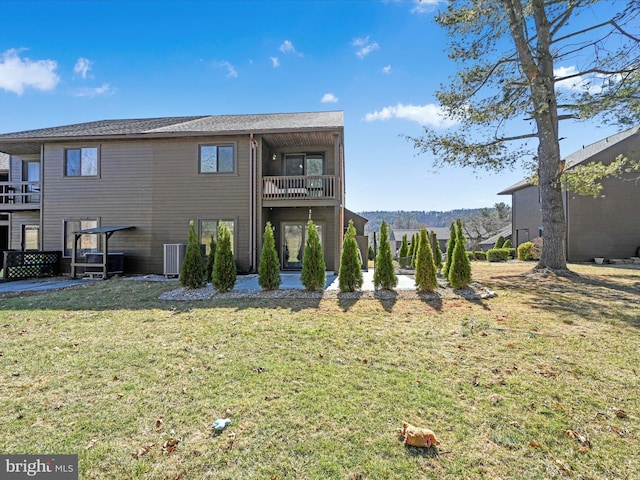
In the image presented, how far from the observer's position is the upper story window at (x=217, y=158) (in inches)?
466

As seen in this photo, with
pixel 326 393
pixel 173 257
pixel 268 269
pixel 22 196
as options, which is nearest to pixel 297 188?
pixel 268 269

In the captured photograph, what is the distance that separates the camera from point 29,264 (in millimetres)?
11406

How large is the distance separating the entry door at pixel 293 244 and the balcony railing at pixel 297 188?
1.53m

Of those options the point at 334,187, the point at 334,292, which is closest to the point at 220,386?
the point at 334,292

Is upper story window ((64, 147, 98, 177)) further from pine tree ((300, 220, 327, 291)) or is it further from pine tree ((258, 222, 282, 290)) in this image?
pine tree ((300, 220, 327, 291))

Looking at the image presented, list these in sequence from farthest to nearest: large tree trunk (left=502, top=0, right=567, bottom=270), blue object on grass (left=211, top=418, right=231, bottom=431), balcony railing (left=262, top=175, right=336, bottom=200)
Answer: balcony railing (left=262, top=175, right=336, bottom=200)
large tree trunk (left=502, top=0, right=567, bottom=270)
blue object on grass (left=211, top=418, right=231, bottom=431)

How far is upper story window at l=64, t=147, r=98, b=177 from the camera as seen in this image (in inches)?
487

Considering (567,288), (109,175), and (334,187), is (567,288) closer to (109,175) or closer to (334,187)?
Result: (334,187)

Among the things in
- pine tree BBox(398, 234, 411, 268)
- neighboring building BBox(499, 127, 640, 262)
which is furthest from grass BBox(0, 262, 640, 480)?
neighboring building BBox(499, 127, 640, 262)

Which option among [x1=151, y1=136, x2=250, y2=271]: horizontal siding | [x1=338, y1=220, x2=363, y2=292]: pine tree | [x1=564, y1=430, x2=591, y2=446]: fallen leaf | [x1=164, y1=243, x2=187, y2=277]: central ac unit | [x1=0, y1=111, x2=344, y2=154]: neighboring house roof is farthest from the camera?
[x1=151, y1=136, x2=250, y2=271]: horizontal siding

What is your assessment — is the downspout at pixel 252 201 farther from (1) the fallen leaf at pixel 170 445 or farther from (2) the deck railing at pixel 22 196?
(2) the deck railing at pixel 22 196

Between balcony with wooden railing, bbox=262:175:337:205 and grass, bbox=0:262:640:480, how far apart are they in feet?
20.6

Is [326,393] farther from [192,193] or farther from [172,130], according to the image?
[172,130]

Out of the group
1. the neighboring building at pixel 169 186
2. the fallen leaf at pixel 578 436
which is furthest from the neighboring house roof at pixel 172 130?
the fallen leaf at pixel 578 436
